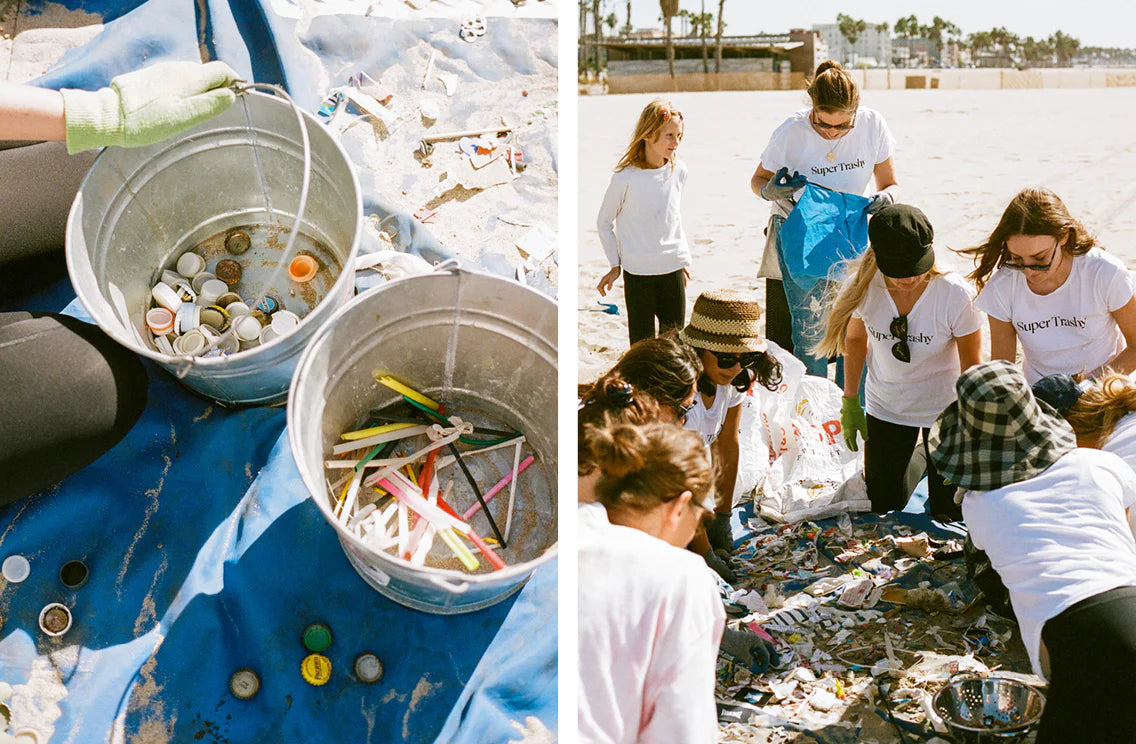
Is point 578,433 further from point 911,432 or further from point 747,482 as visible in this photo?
point 911,432

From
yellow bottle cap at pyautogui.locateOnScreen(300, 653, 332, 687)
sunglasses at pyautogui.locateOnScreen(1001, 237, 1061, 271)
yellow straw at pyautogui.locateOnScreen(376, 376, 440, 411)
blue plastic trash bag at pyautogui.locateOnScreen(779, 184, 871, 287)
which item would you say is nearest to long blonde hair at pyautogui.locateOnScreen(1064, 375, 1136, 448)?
sunglasses at pyautogui.locateOnScreen(1001, 237, 1061, 271)

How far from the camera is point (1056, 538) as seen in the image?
1.33 metres

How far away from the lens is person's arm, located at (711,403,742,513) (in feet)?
6.42

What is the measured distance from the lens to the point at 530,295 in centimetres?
165

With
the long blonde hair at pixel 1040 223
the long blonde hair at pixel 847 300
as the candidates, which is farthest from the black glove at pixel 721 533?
the long blonde hair at pixel 1040 223

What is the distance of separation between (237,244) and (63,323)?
1.63 ft

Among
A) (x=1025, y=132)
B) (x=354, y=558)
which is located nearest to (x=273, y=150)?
(x=354, y=558)

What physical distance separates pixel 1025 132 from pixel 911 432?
5868 millimetres

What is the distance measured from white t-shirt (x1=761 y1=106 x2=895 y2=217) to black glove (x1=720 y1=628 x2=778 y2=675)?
120 cm

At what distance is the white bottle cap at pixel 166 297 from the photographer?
1.93 meters

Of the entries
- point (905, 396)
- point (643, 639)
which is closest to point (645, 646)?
point (643, 639)

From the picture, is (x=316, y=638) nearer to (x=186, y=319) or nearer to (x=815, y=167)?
(x=186, y=319)

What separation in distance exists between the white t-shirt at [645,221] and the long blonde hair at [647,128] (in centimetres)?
2

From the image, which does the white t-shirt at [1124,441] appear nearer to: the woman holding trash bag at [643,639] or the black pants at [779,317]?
the woman holding trash bag at [643,639]
